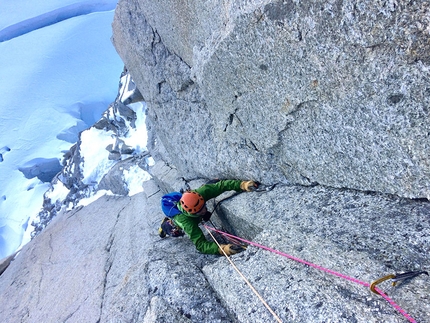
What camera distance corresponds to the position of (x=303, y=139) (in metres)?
3.15

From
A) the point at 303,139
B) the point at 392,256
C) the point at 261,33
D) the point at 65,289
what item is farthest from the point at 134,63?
the point at 392,256

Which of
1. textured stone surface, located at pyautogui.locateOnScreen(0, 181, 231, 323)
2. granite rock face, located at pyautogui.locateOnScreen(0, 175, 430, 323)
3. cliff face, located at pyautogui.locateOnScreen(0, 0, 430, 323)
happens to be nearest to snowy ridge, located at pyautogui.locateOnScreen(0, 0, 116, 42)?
textured stone surface, located at pyautogui.locateOnScreen(0, 181, 231, 323)

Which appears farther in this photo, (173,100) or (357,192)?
(173,100)

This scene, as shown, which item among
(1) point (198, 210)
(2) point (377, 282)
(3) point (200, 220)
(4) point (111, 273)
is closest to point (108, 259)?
(4) point (111, 273)

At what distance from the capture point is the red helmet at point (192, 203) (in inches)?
160

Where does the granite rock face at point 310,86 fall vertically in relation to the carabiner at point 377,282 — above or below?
above

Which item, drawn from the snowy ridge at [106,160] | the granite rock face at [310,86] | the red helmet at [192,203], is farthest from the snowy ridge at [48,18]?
the red helmet at [192,203]

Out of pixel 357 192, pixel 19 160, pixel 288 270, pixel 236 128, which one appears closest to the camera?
pixel 288 270

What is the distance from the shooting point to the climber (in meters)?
3.92

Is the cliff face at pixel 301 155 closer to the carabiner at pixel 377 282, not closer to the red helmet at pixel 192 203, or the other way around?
the carabiner at pixel 377 282

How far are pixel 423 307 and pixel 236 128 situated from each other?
2895 millimetres

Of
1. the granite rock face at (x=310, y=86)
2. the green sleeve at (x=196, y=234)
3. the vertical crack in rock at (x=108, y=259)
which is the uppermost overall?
the granite rock face at (x=310, y=86)

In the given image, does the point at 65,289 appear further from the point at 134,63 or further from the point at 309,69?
the point at 309,69

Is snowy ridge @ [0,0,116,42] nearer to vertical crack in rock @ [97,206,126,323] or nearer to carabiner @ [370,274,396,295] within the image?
vertical crack in rock @ [97,206,126,323]
